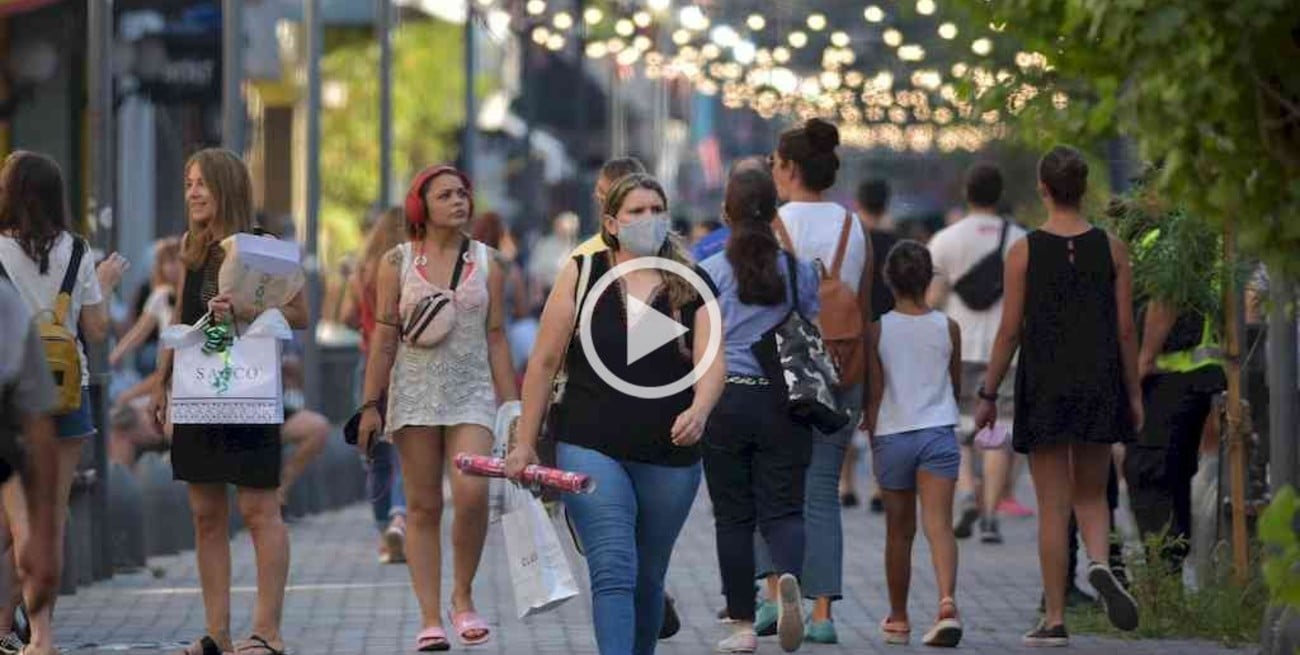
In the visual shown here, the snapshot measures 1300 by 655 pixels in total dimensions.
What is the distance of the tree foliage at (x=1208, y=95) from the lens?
6449 mm

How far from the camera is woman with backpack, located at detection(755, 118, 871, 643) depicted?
1115 centimetres

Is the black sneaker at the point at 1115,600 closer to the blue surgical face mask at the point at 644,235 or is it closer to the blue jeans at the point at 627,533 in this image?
the blue jeans at the point at 627,533

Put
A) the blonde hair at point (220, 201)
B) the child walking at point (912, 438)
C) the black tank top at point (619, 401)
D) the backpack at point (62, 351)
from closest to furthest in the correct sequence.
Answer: the black tank top at point (619, 401) → the backpack at point (62, 351) → the blonde hair at point (220, 201) → the child walking at point (912, 438)

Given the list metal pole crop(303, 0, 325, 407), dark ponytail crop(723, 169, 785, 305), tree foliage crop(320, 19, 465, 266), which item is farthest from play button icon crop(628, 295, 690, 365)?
tree foliage crop(320, 19, 465, 266)

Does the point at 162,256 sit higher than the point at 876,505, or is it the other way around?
the point at 162,256

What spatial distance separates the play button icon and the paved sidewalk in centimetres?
225

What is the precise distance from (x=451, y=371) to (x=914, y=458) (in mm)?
1758

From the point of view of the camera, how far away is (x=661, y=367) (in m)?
8.82

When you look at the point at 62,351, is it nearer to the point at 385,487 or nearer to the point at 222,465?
the point at 222,465

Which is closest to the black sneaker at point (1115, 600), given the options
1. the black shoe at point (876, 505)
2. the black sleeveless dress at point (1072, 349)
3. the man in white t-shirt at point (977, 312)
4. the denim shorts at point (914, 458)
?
the black sleeveless dress at point (1072, 349)

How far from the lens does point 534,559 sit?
29.9ft

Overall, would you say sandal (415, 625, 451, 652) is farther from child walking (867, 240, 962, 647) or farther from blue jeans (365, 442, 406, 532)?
blue jeans (365, 442, 406, 532)

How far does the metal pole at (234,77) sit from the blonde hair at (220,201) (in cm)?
698

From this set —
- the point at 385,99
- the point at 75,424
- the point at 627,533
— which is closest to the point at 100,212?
the point at 75,424
